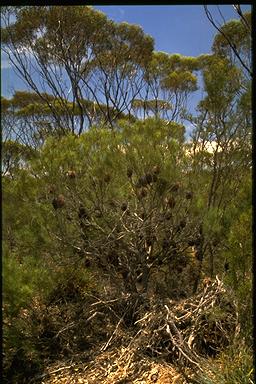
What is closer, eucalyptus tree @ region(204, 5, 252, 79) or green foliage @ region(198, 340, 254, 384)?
green foliage @ region(198, 340, 254, 384)

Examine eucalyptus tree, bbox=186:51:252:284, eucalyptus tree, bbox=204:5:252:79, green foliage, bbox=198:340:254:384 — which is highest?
eucalyptus tree, bbox=204:5:252:79

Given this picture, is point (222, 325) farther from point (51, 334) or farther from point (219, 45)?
point (219, 45)

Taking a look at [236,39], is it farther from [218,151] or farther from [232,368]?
[232,368]

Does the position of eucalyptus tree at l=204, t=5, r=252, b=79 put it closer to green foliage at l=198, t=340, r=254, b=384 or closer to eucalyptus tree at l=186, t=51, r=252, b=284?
eucalyptus tree at l=186, t=51, r=252, b=284

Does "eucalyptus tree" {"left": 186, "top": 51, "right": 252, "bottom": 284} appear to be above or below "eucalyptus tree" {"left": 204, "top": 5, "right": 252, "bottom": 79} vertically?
below

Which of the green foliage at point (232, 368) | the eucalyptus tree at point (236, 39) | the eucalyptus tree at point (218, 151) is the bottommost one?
the green foliage at point (232, 368)

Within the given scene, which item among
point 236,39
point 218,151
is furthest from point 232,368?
point 236,39

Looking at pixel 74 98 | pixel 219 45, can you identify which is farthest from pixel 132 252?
pixel 74 98

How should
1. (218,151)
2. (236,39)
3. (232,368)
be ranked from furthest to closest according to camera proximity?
1. (236,39)
2. (218,151)
3. (232,368)

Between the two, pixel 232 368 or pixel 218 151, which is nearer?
pixel 232 368

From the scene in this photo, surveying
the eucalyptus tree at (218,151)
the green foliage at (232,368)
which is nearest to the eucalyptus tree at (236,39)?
the eucalyptus tree at (218,151)

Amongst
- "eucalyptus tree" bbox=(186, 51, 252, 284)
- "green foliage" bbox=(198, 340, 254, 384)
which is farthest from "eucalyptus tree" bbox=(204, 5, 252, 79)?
"green foliage" bbox=(198, 340, 254, 384)

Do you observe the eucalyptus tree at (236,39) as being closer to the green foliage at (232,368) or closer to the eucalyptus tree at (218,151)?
the eucalyptus tree at (218,151)

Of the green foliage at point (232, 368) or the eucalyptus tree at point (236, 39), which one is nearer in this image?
the green foliage at point (232, 368)
